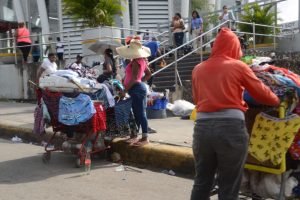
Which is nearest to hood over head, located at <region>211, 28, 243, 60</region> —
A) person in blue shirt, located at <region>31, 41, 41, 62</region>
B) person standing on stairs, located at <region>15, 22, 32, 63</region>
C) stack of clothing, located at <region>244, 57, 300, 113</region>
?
stack of clothing, located at <region>244, 57, 300, 113</region>

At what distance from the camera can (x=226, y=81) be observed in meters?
3.98

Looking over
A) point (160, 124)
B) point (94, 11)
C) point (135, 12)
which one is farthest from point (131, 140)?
point (135, 12)

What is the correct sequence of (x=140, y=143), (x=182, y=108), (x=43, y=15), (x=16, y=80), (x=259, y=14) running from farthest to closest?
(x=43, y=15), (x=259, y=14), (x=16, y=80), (x=182, y=108), (x=140, y=143)

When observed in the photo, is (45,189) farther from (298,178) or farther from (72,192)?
(298,178)

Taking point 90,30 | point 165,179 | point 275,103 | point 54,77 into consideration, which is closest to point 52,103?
point 54,77

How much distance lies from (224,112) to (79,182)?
292 cm

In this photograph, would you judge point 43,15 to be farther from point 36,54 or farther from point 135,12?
point 36,54

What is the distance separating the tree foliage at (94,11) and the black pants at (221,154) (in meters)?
11.2

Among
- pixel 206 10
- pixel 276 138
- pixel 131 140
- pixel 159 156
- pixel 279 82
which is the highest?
pixel 206 10

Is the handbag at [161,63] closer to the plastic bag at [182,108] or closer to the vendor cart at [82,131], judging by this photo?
the plastic bag at [182,108]

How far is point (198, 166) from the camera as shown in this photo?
418 cm

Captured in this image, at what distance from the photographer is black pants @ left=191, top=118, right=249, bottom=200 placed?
3947mm

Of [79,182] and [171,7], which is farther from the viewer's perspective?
[171,7]

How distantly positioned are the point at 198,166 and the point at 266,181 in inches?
29.1
